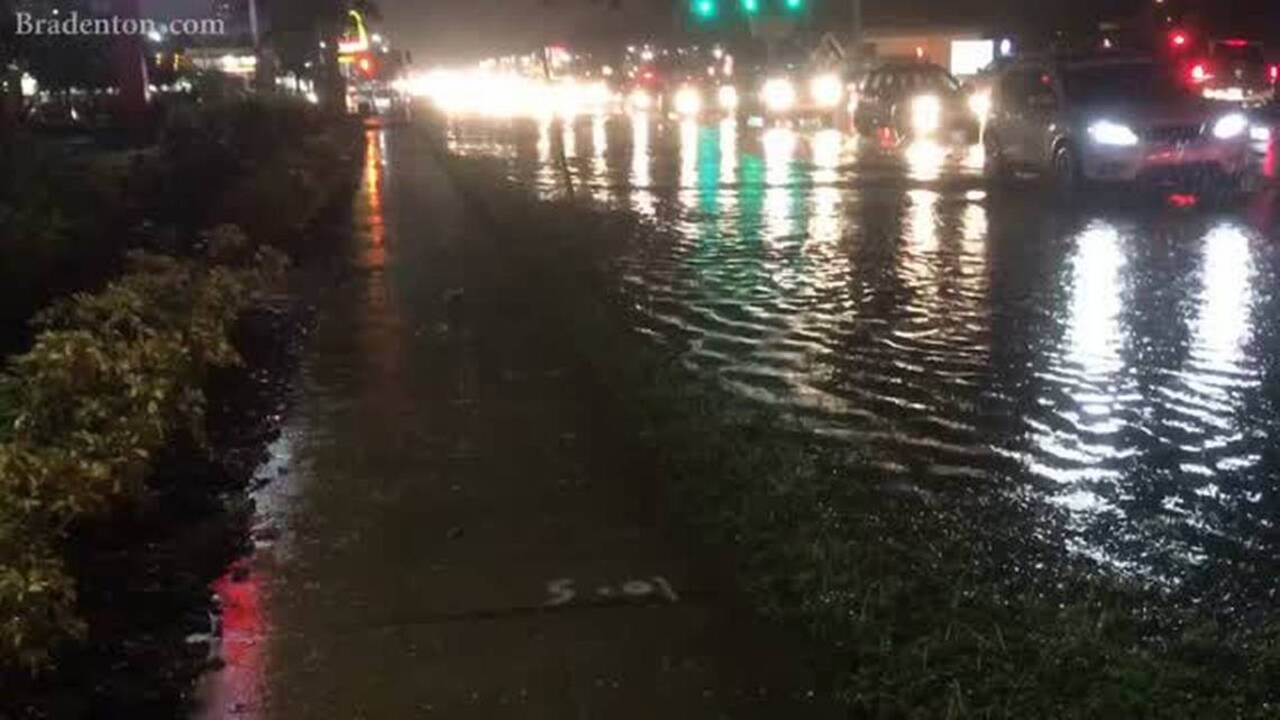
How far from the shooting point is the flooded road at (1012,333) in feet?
23.2

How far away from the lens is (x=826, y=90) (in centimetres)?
4403

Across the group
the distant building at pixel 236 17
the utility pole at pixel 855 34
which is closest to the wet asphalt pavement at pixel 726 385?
the distant building at pixel 236 17

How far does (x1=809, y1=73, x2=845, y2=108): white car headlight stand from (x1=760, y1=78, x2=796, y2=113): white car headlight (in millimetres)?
860

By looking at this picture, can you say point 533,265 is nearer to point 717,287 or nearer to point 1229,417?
point 717,287

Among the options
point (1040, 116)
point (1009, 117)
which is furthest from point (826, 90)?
point (1040, 116)

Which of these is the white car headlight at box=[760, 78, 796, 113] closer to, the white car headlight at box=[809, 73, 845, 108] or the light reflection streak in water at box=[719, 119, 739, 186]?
the white car headlight at box=[809, 73, 845, 108]

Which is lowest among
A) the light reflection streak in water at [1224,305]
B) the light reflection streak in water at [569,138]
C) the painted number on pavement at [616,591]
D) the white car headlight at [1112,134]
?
the painted number on pavement at [616,591]

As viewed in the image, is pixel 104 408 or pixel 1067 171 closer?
pixel 104 408

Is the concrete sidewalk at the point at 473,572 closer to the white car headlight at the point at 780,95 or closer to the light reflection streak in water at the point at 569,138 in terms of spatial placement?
the light reflection streak in water at the point at 569,138

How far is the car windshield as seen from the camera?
66.7ft

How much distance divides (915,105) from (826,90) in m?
11.3

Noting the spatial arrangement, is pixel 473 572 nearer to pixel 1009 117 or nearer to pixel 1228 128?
pixel 1228 128

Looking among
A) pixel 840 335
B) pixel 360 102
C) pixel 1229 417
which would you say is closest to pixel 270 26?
pixel 360 102

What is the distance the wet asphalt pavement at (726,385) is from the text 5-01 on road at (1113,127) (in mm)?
1908
